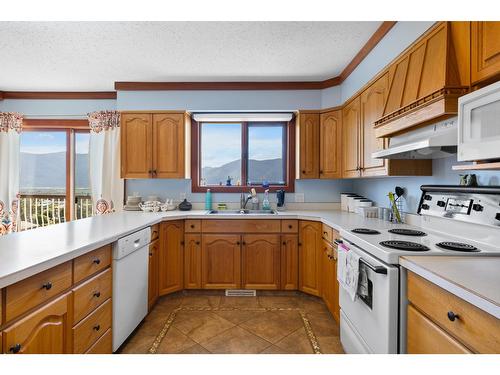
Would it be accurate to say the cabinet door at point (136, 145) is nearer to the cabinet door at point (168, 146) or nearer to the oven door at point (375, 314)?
the cabinet door at point (168, 146)

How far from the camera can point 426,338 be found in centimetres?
95

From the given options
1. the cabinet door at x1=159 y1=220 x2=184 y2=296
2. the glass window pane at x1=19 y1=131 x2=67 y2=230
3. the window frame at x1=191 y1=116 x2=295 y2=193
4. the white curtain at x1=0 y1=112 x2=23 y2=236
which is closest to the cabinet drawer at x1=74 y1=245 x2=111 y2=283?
the cabinet door at x1=159 y1=220 x2=184 y2=296

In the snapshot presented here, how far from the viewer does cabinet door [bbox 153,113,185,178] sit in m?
2.93

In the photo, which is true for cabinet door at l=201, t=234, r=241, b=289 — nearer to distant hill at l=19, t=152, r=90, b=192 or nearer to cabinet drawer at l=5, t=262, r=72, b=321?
cabinet drawer at l=5, t=262, r=72, b=321

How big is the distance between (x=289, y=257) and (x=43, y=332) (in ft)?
6.77

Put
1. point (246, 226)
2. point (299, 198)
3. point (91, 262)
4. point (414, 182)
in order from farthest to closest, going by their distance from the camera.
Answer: point (299, 198)
point (246, 226)
point (414, 182)
point (91, 262)

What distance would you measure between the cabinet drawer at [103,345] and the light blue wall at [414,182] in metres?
2.41

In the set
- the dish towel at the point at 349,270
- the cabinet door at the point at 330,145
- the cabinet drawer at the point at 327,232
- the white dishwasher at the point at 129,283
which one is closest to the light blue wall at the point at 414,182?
the cabinet door at the point at 330,145

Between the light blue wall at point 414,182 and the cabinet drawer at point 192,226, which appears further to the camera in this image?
the cabinet drawer at point 192,226

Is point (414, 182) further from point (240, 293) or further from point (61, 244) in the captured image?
point (61, 244)

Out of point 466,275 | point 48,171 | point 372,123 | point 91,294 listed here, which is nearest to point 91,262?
point 91,294

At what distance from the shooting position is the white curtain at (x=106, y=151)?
10.6 ft

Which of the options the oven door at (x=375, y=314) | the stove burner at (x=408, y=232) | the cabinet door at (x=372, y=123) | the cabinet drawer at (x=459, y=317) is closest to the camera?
the cabinet drawer at (x=459, y=317)

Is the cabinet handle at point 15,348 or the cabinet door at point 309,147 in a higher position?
the cabinet door at point 309,147
